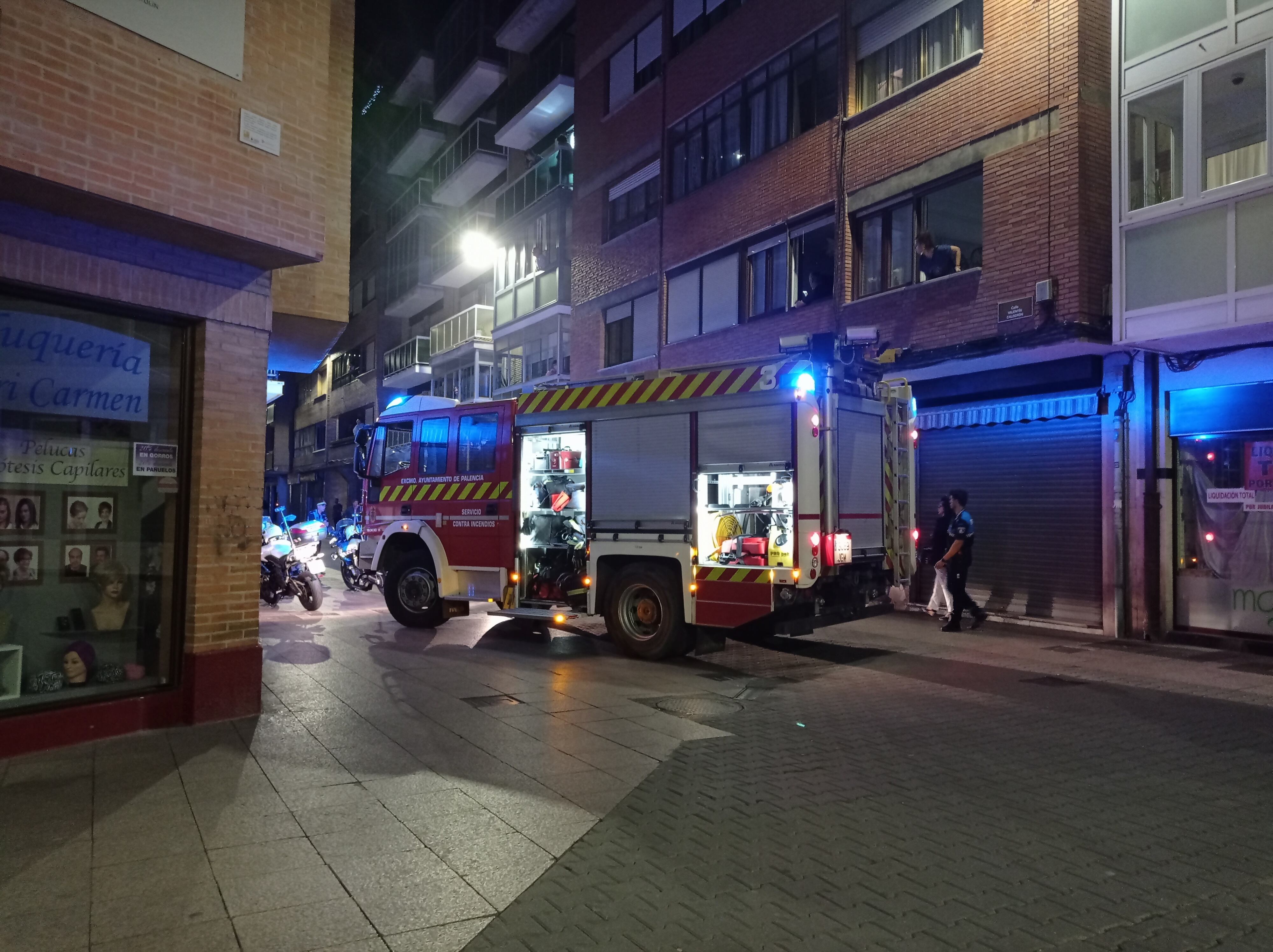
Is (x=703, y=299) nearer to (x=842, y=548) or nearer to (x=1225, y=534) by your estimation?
(x=1225, y=534)

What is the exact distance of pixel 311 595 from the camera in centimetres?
1285

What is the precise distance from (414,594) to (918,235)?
939 cm

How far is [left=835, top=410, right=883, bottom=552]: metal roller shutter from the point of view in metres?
9.23

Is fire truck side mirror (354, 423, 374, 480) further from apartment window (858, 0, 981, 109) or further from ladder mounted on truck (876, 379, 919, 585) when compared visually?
apartment window (858, 0, 981, 109)

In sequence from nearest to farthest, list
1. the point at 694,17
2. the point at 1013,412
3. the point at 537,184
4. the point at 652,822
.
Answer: the point at 652,822
the point at 1013,412
the point at 694,17
the point at 537,184

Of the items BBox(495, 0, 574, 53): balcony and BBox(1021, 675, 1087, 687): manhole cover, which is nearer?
BBox(1021, 675, 1087, 687): manhole cover

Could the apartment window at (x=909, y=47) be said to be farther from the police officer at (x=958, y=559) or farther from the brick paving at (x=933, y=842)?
the brick paving at (x=933, y=842)

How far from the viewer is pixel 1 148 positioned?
5152mm

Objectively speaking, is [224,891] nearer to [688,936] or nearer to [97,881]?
[97,881]

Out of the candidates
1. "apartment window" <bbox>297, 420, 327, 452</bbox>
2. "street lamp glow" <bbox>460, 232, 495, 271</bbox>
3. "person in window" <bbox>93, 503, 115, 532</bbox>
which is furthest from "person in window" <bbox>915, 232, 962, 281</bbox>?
"apartment window" <bbox>297, 420, 327, 452</bbox>

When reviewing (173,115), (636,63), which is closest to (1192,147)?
(173,115)

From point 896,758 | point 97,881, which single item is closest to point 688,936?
point 97,881

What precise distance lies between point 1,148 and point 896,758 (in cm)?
659

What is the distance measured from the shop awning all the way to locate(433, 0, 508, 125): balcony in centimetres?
2345
